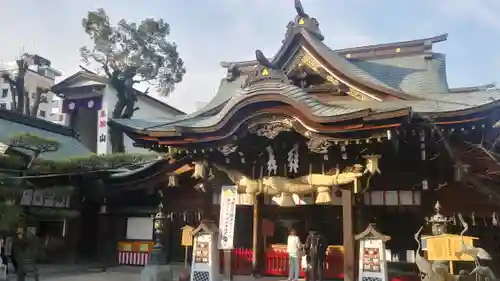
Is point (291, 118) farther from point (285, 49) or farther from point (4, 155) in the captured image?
point (4, 155)

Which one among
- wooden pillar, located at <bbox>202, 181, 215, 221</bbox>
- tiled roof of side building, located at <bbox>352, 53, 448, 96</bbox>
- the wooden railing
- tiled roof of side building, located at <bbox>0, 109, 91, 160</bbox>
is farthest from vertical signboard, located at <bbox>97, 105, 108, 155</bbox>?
tiled roof of side building, located at <bbox>352, 53, 448, 96</bbox>

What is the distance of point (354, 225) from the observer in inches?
507

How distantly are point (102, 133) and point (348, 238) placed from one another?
1907 cm

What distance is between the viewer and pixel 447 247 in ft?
31.4

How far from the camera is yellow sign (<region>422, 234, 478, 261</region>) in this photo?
30.9 ft

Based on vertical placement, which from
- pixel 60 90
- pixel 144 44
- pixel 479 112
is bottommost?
pixel 479 112

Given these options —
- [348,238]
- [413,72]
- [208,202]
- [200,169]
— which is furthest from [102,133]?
[348,238]

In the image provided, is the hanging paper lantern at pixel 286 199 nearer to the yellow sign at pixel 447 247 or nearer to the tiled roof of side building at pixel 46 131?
the yellow sign at pixel 447 247

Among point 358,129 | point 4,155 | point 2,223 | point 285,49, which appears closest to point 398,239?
point 358,129

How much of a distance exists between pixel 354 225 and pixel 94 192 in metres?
12.1

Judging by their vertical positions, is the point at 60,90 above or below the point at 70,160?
above

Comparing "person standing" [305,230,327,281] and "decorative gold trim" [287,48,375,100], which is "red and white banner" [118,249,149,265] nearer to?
"person standing" [305,230,327,281]

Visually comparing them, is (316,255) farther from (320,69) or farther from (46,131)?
(46,131)

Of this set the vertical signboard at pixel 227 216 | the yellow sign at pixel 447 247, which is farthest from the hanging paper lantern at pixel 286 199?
the yellow sign at pixel 447 247
